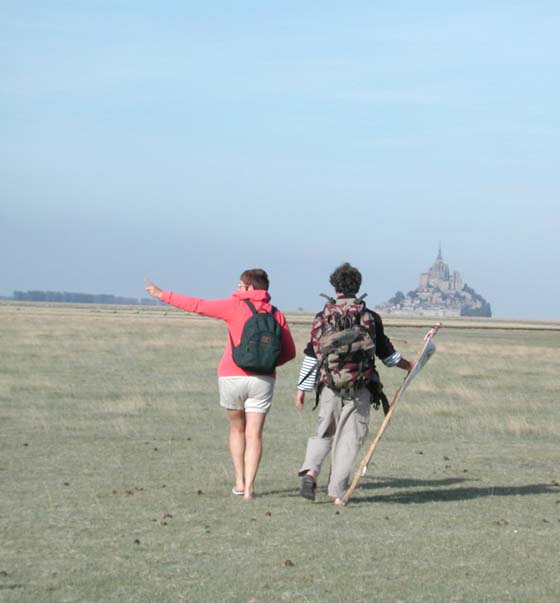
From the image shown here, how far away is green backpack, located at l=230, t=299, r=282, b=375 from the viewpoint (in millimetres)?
9477

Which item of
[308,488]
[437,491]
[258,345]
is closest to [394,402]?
[308,488]

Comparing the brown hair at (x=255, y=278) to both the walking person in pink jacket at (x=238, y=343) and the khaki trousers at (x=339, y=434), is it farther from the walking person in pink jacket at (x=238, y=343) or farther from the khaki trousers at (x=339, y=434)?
the khaki trousers at (x=339, y=434)

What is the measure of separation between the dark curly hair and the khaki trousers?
0.78 metres

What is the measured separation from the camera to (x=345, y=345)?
9305 mm

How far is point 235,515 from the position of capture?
9.19 m

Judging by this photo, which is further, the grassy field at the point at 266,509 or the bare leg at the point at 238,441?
the bare leg at the point at 238,441

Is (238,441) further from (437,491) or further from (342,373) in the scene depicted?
(437,491)

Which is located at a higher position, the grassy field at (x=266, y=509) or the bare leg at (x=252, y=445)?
the bare leg at (x=252, y=445)

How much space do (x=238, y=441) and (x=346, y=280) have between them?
1600 millimetres

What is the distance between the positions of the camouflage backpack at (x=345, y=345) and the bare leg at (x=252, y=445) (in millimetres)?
605

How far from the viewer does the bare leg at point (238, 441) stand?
32.4 ft

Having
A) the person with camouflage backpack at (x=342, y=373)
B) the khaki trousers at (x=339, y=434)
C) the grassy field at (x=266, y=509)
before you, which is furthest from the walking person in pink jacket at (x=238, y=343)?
the grassy field at (x=266, y=509)

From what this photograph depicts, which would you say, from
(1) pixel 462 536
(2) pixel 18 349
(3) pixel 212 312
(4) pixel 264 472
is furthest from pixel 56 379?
(1) pixel 462 536

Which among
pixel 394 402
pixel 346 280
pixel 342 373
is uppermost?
pixel 346 280
